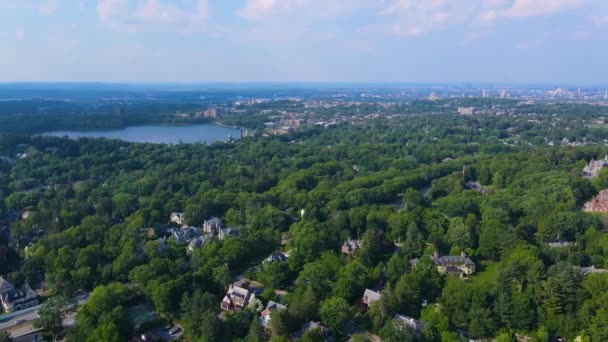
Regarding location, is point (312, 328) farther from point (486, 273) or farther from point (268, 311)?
point (486, 273)

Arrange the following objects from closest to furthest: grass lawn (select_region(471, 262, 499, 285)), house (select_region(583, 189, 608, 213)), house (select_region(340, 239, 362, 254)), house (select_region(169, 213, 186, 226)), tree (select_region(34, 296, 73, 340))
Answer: tree (select_region(34, 296, 73, 340)) → grass lawn (select_region(471, 262, 499, 285)) → house (select_region(340, 239, 362, 254)) → house (select_region(169, 213, 186, 226)) → house (select_region(583, 189, 608, 213))

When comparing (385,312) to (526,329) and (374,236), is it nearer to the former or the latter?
(526,329)

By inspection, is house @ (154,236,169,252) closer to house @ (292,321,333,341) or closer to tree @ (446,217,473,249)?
house @ (292,321,333,341)

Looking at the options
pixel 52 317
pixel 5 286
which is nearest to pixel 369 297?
pixel 52 317

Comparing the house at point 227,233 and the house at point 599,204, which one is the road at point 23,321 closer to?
the house at point 227,233

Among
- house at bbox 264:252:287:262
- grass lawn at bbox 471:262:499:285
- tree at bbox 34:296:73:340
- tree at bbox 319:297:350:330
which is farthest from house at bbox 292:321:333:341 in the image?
tree at bbox 34:296:73:340

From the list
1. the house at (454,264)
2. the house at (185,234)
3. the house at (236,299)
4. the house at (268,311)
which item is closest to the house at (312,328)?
the house at (268,311)
